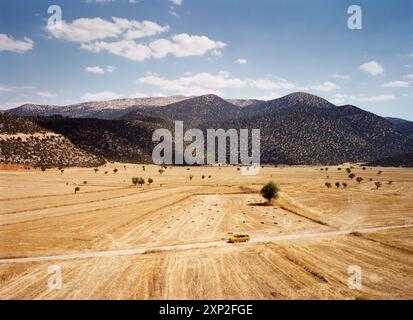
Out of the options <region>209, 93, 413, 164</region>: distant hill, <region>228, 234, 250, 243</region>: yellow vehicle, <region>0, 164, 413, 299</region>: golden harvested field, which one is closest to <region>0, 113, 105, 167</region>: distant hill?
<region>0, 164, 413, 299</region>: golden harvested field

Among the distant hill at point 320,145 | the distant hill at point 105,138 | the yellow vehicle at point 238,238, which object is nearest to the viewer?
the yellow vehicle at point 238,238

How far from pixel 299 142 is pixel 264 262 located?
16276cm

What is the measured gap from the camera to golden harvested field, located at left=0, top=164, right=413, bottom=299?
25125mm

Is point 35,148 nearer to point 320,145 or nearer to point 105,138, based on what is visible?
point 105,138

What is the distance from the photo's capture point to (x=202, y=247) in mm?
35406

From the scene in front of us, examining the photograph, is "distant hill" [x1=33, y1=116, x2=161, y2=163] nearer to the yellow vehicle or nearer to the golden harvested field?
the golden harvested field

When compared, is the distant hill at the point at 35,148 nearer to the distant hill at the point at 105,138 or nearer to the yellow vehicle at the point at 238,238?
the distant hill at the point at 105,138

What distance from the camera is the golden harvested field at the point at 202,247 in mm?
25125

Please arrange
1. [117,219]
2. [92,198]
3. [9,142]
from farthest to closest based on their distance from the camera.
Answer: [9,142], [92,198], [117,219]

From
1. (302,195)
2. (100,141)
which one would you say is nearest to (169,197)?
(302,195)

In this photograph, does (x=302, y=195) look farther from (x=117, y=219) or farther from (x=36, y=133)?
(x=36, y=133)

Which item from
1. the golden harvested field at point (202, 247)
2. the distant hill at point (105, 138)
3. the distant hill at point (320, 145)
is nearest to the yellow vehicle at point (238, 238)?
the golden harvested field at point (202, 247)
